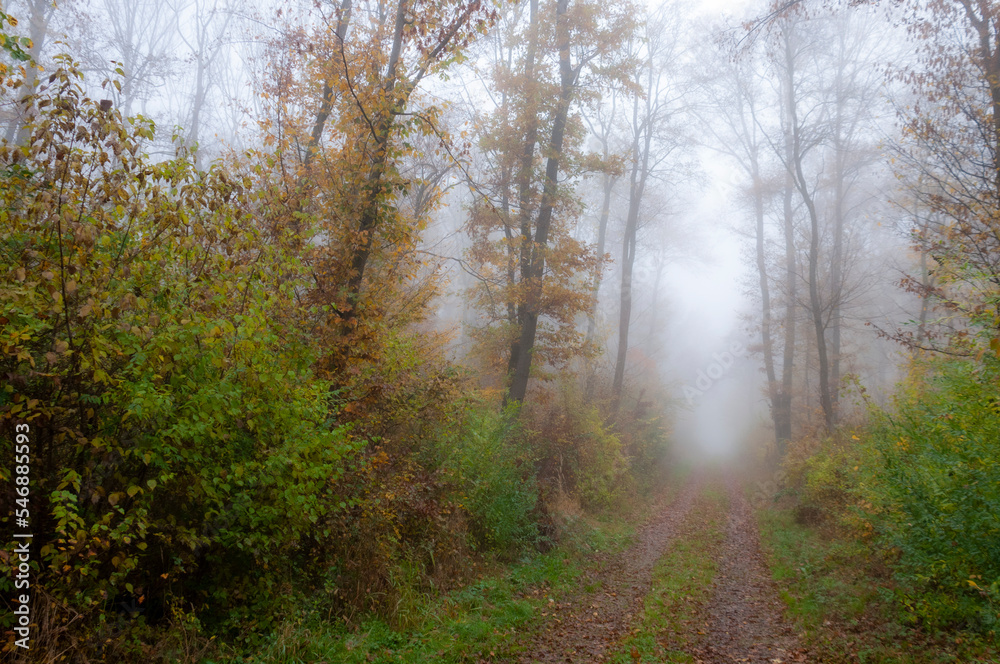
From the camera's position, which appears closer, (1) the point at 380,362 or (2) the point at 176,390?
(2) the point at 176,390

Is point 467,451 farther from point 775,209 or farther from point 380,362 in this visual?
point 775,209

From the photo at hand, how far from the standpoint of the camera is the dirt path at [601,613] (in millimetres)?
6016

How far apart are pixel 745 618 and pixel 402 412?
18.1 feet

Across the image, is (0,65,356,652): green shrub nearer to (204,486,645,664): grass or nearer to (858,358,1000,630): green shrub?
(204,486,645,664): grass

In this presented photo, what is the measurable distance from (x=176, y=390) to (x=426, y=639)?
3.58 meters

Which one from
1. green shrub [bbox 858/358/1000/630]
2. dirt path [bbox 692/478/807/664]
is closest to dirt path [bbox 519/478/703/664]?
dirt path [bbox 692/478/807/664]

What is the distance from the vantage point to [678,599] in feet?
25.6

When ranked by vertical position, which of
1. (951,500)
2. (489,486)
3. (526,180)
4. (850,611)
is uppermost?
(526,180)

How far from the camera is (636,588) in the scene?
27.3 feet

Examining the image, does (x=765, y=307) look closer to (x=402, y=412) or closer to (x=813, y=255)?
(x=813, y=255)

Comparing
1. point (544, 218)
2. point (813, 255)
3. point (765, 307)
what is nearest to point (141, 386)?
point (544, 218)

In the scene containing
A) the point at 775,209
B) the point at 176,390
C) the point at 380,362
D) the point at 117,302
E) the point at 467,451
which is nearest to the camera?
the point at 117,302

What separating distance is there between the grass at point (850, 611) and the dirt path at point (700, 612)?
0.28m

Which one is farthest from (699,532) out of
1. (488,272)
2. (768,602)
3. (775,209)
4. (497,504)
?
(775,209)
